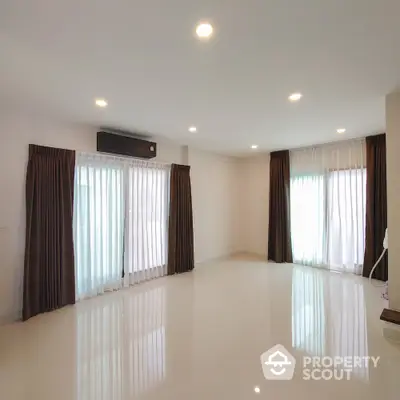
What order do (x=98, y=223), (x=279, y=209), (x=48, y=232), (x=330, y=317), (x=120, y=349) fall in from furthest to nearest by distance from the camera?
(x=279, y=209) < (x=98, y=223) < (x=48, y=232) < (x=330, y=317) < (x=120, y=349)

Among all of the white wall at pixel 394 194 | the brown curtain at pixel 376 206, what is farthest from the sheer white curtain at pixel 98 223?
the brown curtain at pixel 376 206

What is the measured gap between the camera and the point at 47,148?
136 inches

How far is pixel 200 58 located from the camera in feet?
6.84

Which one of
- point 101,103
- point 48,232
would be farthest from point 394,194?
point 48,232

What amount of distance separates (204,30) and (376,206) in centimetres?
434

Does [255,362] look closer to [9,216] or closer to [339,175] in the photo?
[9,216]

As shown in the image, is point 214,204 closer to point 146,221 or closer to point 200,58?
point 146,221

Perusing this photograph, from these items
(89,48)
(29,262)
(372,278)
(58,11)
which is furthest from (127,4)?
(372,278)

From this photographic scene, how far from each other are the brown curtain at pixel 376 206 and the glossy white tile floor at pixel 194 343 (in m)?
0.62

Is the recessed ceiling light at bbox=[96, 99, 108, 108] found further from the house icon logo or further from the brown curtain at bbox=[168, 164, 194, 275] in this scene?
the house icon logo

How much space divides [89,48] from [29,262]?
2610 millimetres

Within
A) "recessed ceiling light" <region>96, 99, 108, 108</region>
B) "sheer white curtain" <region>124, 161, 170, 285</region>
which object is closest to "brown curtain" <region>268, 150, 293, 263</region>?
"sheer white curtain" <region>124, 161, 170, 285</region>

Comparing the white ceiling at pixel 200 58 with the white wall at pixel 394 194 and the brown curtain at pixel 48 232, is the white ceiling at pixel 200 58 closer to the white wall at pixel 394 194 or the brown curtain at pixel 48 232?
the white wall at pixel 394 194

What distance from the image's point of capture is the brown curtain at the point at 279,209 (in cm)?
587
